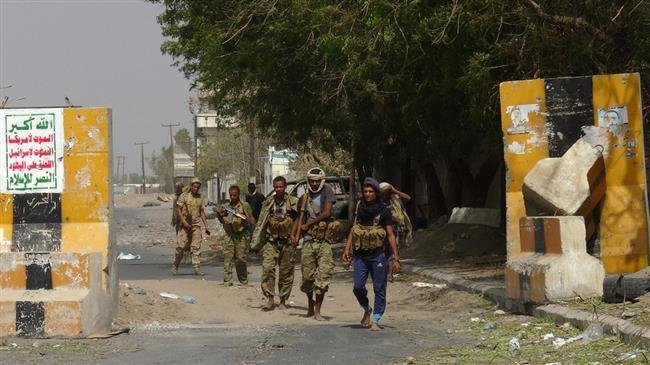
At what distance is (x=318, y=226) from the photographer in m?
12.6

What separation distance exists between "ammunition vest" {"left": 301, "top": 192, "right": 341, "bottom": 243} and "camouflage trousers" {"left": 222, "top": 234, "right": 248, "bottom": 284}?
4.06 meters

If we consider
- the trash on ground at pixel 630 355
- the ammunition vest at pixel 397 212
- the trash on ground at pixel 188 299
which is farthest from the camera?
the trash on ground at pixel 188 299

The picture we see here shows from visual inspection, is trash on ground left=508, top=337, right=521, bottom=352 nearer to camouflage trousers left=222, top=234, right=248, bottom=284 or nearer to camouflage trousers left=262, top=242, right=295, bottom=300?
camouflage trousers left=262, top=242, right=295, bottom=300

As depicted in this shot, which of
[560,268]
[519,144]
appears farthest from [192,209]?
[560,268]

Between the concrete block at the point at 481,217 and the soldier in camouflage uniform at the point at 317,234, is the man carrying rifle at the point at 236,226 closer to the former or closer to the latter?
the soldier in camouflage uniform at the point at 317,234

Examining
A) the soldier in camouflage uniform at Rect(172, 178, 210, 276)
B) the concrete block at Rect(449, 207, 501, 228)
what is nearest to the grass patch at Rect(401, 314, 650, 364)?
the soldier in camouflage uniform at Rect(172, 178, 210, 276)

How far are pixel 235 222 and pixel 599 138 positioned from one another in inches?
238

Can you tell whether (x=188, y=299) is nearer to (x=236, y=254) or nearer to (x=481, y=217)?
(x=236, y=254)

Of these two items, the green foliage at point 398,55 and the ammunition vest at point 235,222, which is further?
the ammunition vest at point 235,222

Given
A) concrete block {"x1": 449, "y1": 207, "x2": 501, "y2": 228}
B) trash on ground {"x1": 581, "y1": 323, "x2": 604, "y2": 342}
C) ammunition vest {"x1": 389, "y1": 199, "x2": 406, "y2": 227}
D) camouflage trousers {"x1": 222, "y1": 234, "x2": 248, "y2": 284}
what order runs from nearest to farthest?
1. trash on ground {"x1": 581, "y1": 323, "x2": 604, "y2": 342}
2. ammunition vest {"x1": 389, "y1": 199, "x2": 406, "y2": 227}
3. camouflage trousers {"x1": 222, "y1": 234, "x2": 248, "y2": 284}
4. concrete block {"x1": 449, "y1": 207, "x2": 501, "y2": 228}

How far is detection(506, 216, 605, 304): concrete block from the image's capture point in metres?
11.1

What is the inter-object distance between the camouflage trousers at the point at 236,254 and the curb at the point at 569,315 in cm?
313

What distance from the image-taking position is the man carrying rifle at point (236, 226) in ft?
54.4

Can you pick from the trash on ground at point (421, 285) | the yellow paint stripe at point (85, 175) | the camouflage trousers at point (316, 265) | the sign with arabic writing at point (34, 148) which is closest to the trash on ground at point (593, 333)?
the camouflage trousers at point (316, 265)
